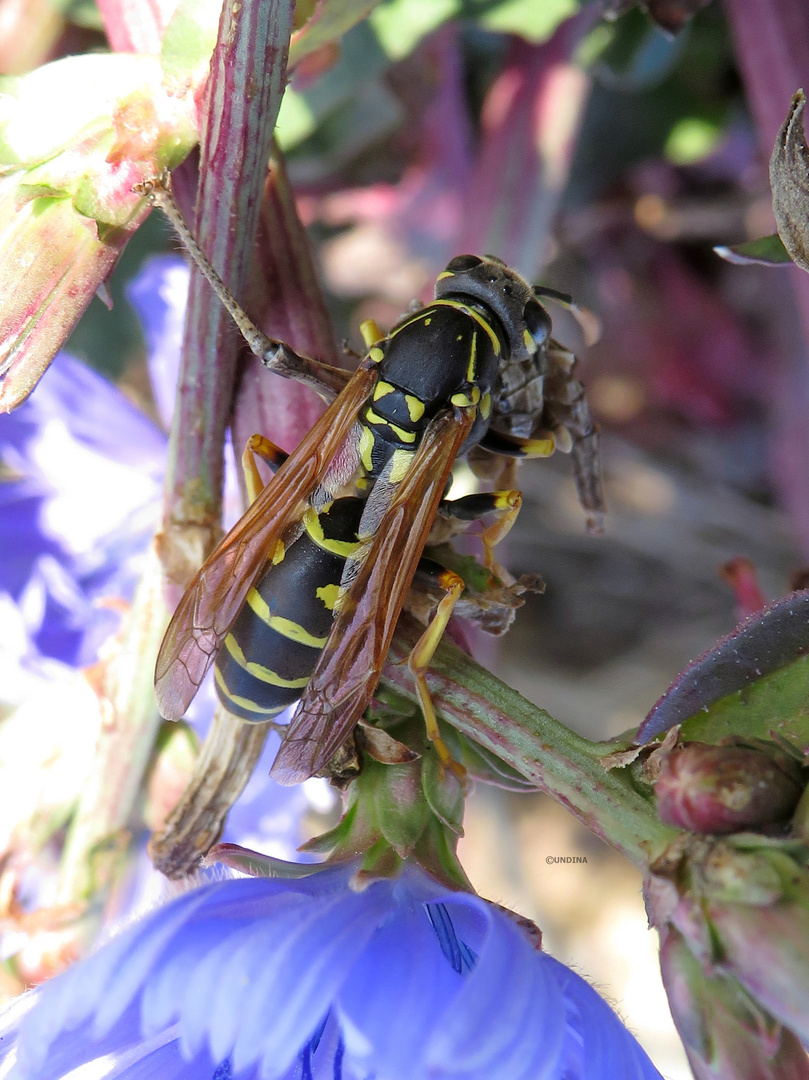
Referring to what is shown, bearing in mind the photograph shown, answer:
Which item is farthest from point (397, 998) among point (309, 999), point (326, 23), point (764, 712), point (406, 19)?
point (406, 19)

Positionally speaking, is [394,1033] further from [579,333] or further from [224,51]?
[579,333]

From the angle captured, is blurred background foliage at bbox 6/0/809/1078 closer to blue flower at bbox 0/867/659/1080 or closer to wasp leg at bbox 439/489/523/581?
wasp leg at bbox 439/489/523/581

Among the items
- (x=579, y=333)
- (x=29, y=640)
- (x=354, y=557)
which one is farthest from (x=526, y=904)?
(x=354, y=557)

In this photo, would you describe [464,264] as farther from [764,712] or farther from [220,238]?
[764,712]

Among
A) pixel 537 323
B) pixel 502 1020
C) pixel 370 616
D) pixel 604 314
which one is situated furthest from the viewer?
pixel 604 314

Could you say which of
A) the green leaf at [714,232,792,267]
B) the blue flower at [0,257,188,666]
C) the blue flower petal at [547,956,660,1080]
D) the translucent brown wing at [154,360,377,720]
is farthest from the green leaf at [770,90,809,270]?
the blue flower at [0,257,188,666]

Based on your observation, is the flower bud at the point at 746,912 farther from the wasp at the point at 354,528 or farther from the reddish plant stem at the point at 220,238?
the reddish plant stem at the point at 220,238
